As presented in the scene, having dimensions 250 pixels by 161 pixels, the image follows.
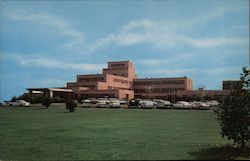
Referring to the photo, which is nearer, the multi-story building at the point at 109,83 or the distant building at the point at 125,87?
the distant building at the point at 125,87

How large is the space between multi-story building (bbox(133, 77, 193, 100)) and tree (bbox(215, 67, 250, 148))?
89.1 meters

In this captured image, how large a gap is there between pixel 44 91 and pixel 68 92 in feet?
30.2

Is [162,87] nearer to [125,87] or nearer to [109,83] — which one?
[125,87]

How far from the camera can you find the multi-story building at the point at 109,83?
95750 millimetres

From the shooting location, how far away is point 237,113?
35.9ft

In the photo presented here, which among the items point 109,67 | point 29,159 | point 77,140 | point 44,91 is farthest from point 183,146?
point 109,67

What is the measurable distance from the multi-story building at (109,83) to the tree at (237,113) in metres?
82.5

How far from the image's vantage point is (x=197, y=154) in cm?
1091

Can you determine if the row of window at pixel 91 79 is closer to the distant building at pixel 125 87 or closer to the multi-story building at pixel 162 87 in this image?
the distant building at pixel 125 87

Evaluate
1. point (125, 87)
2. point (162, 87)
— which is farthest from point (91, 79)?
point (162, 87)

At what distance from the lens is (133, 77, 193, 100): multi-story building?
343 feet

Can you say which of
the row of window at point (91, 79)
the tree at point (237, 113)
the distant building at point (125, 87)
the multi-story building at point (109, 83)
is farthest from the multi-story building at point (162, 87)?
the tree at point (237, 113)

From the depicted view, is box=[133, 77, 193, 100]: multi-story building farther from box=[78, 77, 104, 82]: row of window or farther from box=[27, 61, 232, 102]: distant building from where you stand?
box=[78, 77, 104, 82]: row of window

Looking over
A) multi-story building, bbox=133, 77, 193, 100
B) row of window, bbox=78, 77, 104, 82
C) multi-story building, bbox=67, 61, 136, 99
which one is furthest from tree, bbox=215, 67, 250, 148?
row of window, bbox=78, 77, 104, 82
